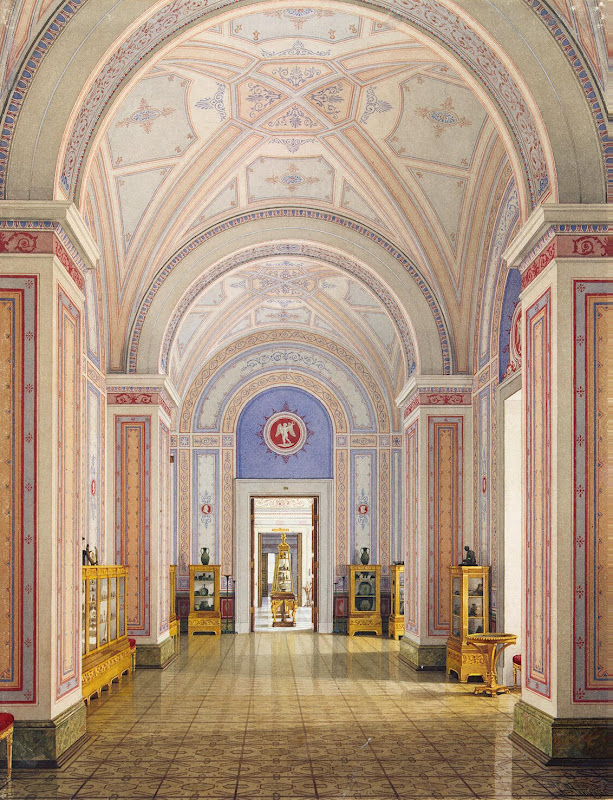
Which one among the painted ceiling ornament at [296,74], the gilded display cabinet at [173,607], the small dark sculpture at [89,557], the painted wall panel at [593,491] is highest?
the painted ceiling ornament at [296,74]

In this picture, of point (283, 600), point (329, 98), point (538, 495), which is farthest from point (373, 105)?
point (283, 600)

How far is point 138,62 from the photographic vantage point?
9211mm

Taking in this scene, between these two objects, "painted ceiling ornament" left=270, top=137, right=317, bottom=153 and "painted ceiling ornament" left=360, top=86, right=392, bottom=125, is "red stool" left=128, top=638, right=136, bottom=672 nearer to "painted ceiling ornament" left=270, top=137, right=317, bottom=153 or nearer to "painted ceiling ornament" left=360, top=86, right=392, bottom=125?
"painted ceiling ornament" left=270, top=137, right=317, bottom=153

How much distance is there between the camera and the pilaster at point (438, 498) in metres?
15.1

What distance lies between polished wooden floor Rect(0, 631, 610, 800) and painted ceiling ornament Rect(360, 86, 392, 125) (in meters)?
7.59

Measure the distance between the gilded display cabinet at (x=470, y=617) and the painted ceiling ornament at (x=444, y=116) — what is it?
619 cm

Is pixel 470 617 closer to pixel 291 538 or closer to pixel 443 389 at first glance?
pixel 443 389

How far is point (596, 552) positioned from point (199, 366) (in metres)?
15.4

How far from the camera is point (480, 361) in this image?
49.0ft

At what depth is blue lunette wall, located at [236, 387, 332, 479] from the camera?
2322 centimetres

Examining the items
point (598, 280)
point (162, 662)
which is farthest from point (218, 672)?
point (598, 280)

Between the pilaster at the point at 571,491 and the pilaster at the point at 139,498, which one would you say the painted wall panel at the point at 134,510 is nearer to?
the pilaster at the point at 139,498

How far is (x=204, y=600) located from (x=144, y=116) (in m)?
12.8

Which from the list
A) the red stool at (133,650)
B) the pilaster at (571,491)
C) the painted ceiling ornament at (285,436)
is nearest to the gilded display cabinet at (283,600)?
the painted ceiling ornament at (285,436)
